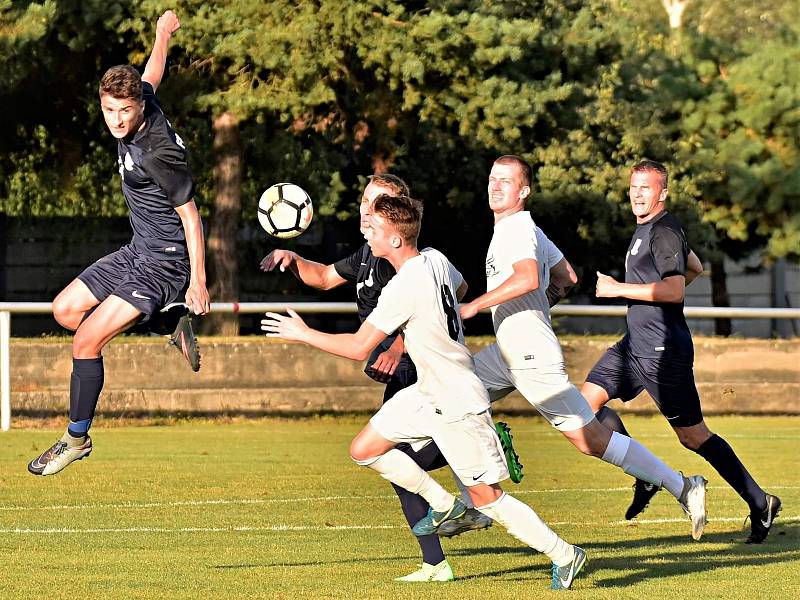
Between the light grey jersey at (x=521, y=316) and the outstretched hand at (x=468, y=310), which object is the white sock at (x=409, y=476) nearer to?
the outstretched hand at (x=468, y=310)

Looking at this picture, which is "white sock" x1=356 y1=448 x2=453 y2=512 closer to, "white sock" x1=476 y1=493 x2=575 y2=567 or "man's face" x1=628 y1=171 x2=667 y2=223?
"white sock" x1=476 y1=493 x2=575 y2=567

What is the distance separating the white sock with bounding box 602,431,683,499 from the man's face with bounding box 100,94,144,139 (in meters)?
3.29

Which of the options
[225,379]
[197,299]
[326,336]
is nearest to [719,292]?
[225,379]

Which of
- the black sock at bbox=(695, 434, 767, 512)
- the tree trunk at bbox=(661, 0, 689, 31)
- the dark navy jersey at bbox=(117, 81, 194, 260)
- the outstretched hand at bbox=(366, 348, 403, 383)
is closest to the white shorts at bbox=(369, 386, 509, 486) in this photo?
the outstretched hand at bbox=(366, 348, 403, 383)

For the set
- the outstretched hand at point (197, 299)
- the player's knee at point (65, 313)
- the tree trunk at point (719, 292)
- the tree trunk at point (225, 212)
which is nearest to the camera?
the outstretched hand at point (197, 299)

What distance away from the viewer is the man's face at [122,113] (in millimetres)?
8180

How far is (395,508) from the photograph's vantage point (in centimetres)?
1132

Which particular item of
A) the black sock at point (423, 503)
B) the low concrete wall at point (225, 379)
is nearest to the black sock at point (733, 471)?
the black sock at point (423, 503)

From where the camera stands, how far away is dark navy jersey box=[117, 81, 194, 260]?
838 cm

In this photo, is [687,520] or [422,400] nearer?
[422,400]

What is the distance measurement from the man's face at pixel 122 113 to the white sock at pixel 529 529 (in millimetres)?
2884

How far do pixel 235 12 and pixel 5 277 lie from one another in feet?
42.5

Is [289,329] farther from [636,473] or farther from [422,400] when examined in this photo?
[636,473]

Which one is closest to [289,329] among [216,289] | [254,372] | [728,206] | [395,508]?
[395,508]
